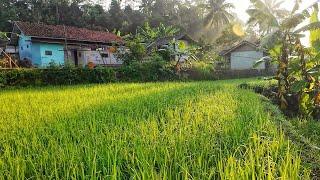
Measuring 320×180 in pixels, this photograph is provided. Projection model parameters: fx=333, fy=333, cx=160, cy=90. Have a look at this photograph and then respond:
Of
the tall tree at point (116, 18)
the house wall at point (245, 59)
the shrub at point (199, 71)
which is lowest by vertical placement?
the shrub at point (199, 71)

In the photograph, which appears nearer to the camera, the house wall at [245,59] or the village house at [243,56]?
the village house at [243,56]

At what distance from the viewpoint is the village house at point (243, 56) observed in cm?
2398

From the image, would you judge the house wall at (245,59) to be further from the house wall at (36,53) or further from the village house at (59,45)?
the house wall at (36,53)

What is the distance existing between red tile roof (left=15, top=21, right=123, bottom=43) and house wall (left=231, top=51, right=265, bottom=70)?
8714 millimetres

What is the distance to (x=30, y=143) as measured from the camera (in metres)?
3.25

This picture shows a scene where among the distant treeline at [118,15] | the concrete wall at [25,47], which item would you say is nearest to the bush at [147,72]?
the concrete wall at [25,47]

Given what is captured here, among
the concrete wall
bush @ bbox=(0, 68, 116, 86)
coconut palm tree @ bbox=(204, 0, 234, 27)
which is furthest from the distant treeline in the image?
bush @ bbox=(0, 68, 116, 86)

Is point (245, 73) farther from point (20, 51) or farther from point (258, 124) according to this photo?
point (258, 124)

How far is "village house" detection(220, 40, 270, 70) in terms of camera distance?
78.7 feet

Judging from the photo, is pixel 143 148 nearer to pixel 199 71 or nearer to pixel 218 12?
pixel 199 71

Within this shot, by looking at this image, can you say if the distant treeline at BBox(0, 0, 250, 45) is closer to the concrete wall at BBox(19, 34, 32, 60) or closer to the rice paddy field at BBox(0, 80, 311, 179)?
the concrete wall at BBox(19, 34, 32, 60)

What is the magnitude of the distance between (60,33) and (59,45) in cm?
78

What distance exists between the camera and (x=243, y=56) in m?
24.7

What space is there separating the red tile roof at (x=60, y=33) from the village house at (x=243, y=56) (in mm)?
8406
